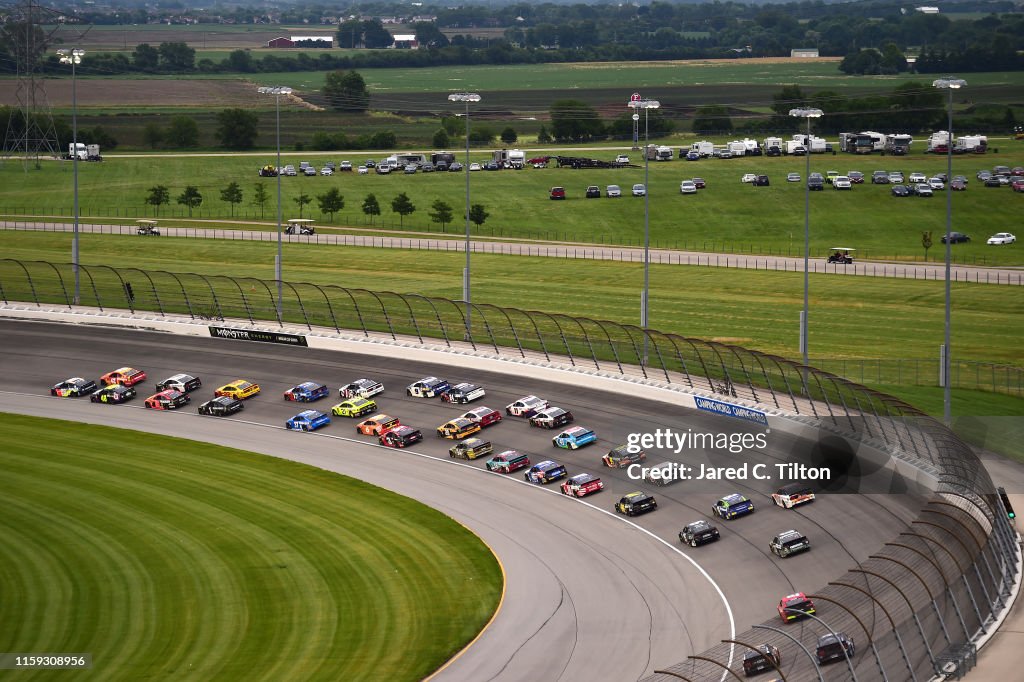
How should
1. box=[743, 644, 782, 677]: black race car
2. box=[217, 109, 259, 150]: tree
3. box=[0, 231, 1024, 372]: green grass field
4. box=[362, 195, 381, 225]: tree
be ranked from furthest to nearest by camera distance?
1. box=[217, 109, 259, 150]: tree
2. box=[362, 195, 381, 225]: tree
3. box=[0, 231, 1024, 372]: green grass field
4. box=[743, 644, 782, 677]: black race car

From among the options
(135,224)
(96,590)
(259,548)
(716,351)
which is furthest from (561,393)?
(135,224)

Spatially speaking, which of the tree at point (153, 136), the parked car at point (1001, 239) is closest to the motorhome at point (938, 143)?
the parked car at point (1001, 239)

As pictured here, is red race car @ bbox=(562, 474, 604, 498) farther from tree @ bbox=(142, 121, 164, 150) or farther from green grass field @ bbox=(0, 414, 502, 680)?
tree @ bbox=(142, 121, 164, 150)

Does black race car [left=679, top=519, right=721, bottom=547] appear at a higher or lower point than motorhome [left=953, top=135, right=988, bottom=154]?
lower

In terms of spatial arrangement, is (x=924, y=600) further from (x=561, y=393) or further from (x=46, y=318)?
(x=46, y=318)

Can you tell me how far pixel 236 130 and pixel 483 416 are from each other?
12260cm

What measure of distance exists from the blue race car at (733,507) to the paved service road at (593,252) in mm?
54316

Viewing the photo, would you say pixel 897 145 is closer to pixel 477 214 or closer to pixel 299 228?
pixel 477 214

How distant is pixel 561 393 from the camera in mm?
67750

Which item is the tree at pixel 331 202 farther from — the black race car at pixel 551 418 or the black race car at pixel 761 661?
the black race car at pixel 761 661

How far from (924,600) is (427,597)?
17.4 m

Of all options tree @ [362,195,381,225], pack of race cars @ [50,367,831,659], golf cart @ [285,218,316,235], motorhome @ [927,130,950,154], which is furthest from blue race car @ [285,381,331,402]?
motorhome @ [927,130,950,154]

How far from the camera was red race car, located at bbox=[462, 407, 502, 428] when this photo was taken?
6494 centimetres

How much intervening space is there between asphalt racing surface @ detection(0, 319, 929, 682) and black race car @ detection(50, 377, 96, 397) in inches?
30.3
